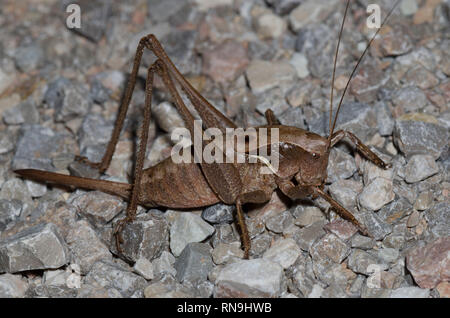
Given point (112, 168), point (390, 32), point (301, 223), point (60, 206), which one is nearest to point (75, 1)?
point (112, 168)

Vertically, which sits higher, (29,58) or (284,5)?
(284,5)

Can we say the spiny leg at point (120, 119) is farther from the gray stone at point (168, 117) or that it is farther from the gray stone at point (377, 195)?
the gray stone at point (377, 195)

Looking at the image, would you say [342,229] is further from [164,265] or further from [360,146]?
[164,265]

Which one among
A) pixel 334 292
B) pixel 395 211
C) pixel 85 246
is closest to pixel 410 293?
pixel 334 292

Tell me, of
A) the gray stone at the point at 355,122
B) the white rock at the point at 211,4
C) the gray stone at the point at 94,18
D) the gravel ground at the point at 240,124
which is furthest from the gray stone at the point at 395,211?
the gray stone at the point at 94,18

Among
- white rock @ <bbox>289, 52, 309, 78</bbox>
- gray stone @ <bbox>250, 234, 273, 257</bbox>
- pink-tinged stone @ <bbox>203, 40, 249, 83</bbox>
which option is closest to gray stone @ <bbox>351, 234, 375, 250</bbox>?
gray stone @ <bbox>250, 234, 273, 257</bbox>

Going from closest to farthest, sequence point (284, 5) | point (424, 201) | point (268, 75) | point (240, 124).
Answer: point (424, 201) < point (240, 124) < point (268, 75) < point (284, 5)

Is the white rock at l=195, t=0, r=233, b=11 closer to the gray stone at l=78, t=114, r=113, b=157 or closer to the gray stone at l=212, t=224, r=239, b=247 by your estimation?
the gray stone at l=78, t=114, r=113, b=157
